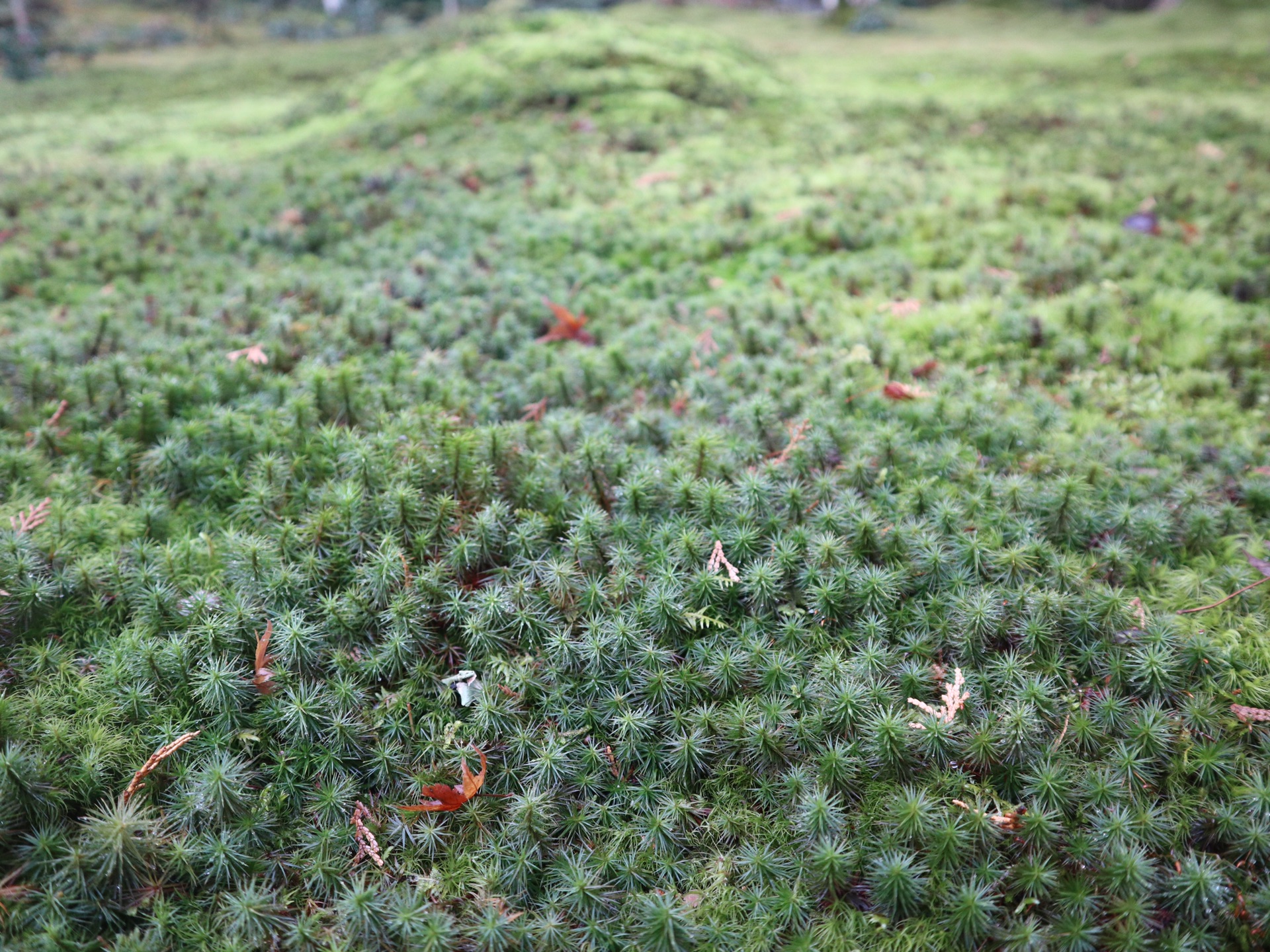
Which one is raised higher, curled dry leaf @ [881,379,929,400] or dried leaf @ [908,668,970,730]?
curled dry leaf @ [881,379,929,400]

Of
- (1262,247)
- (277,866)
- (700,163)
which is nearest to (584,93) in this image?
(700,163)

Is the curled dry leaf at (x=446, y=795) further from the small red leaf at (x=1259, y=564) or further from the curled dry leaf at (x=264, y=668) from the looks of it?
the small red leaf at (x=1259, y=564)

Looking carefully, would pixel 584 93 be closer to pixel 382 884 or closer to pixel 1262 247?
pixel 1262 247

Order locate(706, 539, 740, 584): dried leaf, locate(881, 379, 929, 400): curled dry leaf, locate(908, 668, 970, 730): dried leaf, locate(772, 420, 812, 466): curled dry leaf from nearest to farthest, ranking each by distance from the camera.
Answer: locate(908, 668, 970, 730): dried leaf
locate(706, 539, 740, 584): dried leaf
locate(772, 420, 812, 466): curled dry leaf
locate(881, 379, 929, 400): curled dry leaf

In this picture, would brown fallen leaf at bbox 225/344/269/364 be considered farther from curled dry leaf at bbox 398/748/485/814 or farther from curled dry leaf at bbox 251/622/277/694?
curled dry leaf at bbox 398/748/485/814

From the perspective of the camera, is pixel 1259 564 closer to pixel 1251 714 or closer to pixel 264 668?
pixel 1251 714

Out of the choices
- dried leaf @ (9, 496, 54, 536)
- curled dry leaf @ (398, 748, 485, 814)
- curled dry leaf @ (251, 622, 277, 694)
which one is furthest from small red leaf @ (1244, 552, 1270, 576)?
dried leaf @ (9, 496, 54, 536)
